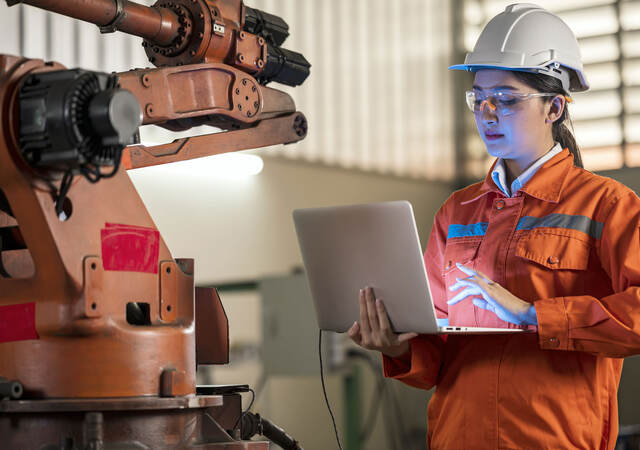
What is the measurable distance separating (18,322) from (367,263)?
23.4 inches

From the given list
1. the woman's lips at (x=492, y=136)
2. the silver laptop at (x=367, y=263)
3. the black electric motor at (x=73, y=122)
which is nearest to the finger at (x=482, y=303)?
the silver laptop at (x=367, y=263)

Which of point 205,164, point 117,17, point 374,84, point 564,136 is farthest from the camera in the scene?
point 374,84

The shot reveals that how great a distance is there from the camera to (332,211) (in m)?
1.51

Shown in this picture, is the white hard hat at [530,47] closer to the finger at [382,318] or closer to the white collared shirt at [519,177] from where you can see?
the white collared shirt at [519,177]

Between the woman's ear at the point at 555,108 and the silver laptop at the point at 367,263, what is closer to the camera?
the silver laptop at the point at 367,263

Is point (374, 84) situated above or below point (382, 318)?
above

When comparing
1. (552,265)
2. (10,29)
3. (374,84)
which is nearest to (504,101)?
(552,265)

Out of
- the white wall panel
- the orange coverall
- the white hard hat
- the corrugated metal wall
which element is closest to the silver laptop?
the orange coverall

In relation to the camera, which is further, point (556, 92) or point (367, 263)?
point (556, 92)

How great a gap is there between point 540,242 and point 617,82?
17.0 feet

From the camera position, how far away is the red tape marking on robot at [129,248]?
1.25 meters

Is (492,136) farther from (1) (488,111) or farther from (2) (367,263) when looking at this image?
(2) (367,263)

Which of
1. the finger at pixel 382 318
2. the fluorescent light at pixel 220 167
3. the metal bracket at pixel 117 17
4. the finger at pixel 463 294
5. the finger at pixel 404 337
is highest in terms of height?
the fluorescent light at pixel 220 167

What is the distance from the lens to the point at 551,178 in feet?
5.41
